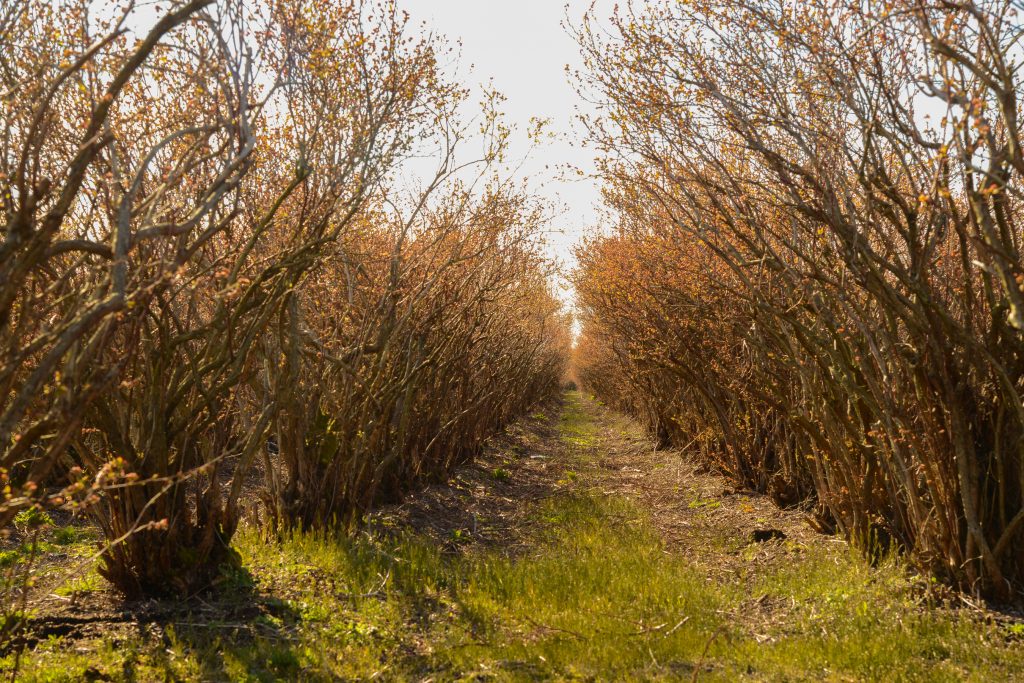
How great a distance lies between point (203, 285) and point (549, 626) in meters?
2.96

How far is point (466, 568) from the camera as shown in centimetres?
657

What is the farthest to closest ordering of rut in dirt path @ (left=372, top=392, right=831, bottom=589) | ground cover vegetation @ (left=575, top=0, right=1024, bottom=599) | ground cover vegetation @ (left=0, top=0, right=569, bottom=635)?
rut in dirt path @ (left=372, top=392, right=831, bottom=589) < ground cover vegetation @ (left=575, top=0, right=1024, bottom=599) < ground cover vegetation @ (left=0, top=0, right=569, bottom=635)

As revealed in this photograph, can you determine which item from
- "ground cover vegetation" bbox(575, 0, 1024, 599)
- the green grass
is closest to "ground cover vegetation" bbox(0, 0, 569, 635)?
the green grass

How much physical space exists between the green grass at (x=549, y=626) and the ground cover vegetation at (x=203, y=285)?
1.87 ft

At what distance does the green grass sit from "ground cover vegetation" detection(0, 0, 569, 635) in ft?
1.87

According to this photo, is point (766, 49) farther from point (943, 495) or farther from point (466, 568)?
point (466, 568)

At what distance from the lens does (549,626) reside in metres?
5.20

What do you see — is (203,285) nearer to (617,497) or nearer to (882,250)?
(882,250)

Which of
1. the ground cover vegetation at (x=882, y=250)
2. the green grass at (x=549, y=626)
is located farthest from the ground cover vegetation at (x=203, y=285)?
the ground cover vegetation at (x=882, y=250)

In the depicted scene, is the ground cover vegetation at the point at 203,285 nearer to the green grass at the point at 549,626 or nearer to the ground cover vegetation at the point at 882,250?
the green grass at the point at 549,626

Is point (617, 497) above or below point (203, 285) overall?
below

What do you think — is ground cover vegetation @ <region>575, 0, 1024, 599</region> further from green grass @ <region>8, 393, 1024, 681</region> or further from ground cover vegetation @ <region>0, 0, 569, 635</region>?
ground cover vegetation @ <region>0, 0, 569, 635</region>

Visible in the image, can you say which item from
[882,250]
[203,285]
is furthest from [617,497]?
[203,285]

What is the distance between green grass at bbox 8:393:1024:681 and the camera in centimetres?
434
